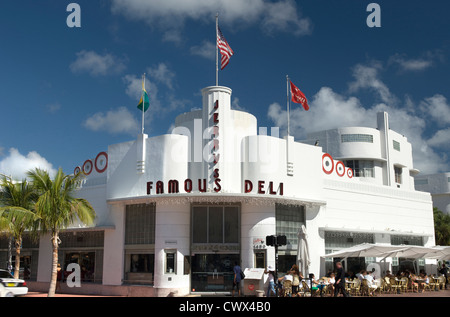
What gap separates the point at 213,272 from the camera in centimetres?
2616

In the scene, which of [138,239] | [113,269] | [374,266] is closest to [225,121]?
[138,239]

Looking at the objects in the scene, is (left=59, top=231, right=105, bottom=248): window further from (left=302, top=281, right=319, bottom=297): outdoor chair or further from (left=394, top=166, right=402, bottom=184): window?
(left=394, top=166, right=402, bottom=184): window

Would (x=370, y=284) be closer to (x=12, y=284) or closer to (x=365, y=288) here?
(x=365, y=288)

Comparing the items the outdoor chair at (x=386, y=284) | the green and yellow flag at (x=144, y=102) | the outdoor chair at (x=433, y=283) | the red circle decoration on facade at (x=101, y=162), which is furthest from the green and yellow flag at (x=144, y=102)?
the outdoor chair at (x=433, y=283)

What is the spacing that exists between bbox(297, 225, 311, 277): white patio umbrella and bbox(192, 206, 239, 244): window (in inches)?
132

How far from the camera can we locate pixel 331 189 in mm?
30562

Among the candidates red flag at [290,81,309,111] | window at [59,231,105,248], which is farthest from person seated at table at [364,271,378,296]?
window at [59,231,105,248]

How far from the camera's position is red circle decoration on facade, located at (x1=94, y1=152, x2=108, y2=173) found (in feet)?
99.5

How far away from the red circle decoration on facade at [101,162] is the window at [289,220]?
36.2 feet

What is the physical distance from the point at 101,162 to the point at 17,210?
6.93 meters

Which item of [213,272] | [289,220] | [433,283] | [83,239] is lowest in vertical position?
[433,283]

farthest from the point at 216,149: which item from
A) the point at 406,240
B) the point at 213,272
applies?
the point at 406,240

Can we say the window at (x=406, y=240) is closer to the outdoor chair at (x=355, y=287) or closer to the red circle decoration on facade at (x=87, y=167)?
the outdoor chair at (x=355, y=287)
